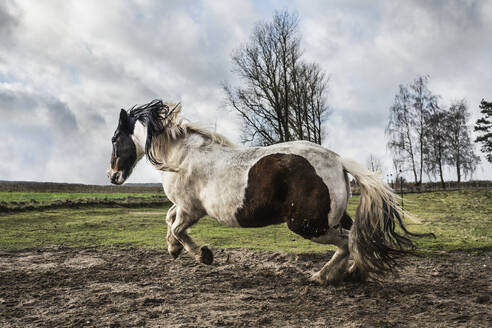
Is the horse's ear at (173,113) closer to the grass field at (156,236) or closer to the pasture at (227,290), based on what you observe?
the pasture at (227,290)

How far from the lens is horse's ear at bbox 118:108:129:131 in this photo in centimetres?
507

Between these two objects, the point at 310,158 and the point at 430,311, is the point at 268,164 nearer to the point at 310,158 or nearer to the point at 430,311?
the point at 310,158

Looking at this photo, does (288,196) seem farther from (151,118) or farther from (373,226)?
(151,118)

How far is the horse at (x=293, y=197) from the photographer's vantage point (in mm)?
3822

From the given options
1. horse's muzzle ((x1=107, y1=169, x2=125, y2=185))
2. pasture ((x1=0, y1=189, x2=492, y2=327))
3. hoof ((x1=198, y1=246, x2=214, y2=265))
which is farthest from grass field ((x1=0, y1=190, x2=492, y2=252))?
horse's muzzle ((x1=107, y1=169, x2=125, y2=185))

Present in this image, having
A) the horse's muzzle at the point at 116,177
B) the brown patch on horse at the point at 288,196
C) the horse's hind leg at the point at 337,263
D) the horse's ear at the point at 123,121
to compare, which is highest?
the horse's ear at the point at 123,121

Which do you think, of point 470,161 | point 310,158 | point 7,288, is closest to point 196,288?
point 310,158

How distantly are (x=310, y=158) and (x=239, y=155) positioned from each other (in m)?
0.85

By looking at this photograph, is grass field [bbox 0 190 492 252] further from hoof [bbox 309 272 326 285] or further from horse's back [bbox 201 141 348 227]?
horse's back [bbox 201 141 348 227]

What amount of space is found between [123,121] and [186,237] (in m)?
1.83

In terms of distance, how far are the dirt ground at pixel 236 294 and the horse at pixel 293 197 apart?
417 millimetres

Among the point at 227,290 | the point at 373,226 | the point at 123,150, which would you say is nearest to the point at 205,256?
the point at 227,290

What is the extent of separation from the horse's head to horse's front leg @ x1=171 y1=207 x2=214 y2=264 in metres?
1.09

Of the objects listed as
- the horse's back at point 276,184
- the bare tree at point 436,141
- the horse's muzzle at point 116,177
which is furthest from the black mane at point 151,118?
the bare tree at point 436,141
